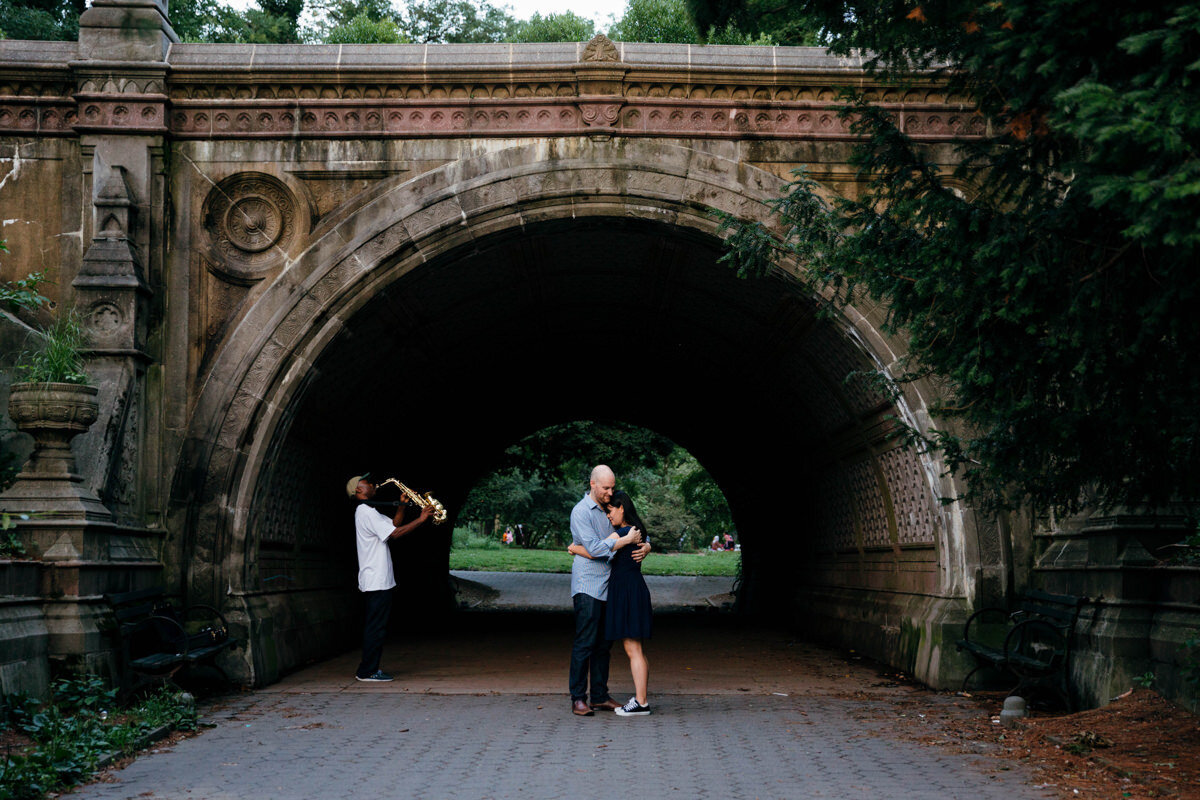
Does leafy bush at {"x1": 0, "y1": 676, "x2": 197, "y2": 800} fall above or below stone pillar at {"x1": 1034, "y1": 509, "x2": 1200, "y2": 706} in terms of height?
below

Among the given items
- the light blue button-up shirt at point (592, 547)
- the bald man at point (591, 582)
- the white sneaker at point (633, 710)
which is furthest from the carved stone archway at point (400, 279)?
the light blue button-up shirt at point (592, 547)

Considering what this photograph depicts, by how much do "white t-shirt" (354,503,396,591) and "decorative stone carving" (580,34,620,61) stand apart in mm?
4749

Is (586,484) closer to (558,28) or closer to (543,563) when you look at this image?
(543,563)

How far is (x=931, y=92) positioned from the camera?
11.4 m

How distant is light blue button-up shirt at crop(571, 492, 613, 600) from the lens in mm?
8773

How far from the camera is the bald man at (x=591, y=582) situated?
28.8 ft

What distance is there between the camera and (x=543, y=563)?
38219 millimetres

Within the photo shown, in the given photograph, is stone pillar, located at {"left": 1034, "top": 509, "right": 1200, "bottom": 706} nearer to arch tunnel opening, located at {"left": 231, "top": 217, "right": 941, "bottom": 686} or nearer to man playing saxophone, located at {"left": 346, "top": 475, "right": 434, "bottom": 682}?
arch tunnel opening, located at {"left": 231, "top": 217, "right": 941, "bottom": 686}

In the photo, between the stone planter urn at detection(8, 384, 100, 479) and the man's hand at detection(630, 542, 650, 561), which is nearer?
the man's hand at detection(630, 542, 650, 561)

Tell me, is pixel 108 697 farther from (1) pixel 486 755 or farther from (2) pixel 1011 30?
(2) pixel 1011 30

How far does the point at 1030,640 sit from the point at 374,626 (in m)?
5.81

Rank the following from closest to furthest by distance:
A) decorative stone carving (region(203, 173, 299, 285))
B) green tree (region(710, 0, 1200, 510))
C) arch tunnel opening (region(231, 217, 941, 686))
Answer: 1. green tree (region(710, 0, 1200, 510))
2. decorative stone carving (region(203, 173, 299, 285))
3. arch tunnel opening (region(231, 217, 941, 686))

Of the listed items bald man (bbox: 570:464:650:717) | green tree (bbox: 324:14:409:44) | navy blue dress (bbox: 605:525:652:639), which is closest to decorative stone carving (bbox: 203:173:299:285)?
bald man (bbox: 570:464:650:717)

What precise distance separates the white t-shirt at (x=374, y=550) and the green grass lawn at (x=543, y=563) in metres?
24.4
